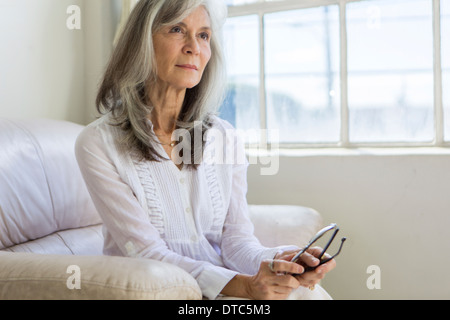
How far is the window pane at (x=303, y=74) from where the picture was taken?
8.23 ft

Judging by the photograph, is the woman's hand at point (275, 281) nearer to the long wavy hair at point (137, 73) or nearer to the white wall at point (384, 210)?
the long wavy hair at point (137, 73)

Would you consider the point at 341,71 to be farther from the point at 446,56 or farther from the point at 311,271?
the point at 311,271

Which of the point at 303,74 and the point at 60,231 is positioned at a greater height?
the point at 303,74

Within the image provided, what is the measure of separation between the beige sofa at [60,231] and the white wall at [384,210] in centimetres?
36

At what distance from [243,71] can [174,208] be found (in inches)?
54.3

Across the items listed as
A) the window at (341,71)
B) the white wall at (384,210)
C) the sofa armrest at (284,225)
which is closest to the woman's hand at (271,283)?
the sofa armrest at (284,225)

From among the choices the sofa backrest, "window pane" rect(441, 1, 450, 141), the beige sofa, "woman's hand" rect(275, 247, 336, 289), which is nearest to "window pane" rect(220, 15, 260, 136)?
the beige sofa

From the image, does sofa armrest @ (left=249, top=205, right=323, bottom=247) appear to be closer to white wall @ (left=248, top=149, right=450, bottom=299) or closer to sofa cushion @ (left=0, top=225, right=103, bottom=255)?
white wall @ (left=248, top=149, right=450, bottom=299)

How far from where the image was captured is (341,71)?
2438 mm

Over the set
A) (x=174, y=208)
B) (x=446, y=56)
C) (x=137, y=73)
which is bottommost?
(x=174, y=208)

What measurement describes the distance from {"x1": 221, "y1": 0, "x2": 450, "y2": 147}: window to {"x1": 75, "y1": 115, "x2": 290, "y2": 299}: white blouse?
0.95m

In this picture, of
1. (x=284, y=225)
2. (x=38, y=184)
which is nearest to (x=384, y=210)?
(x=284, y=225)

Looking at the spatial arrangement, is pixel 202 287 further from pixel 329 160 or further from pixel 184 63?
pixel 329 160
